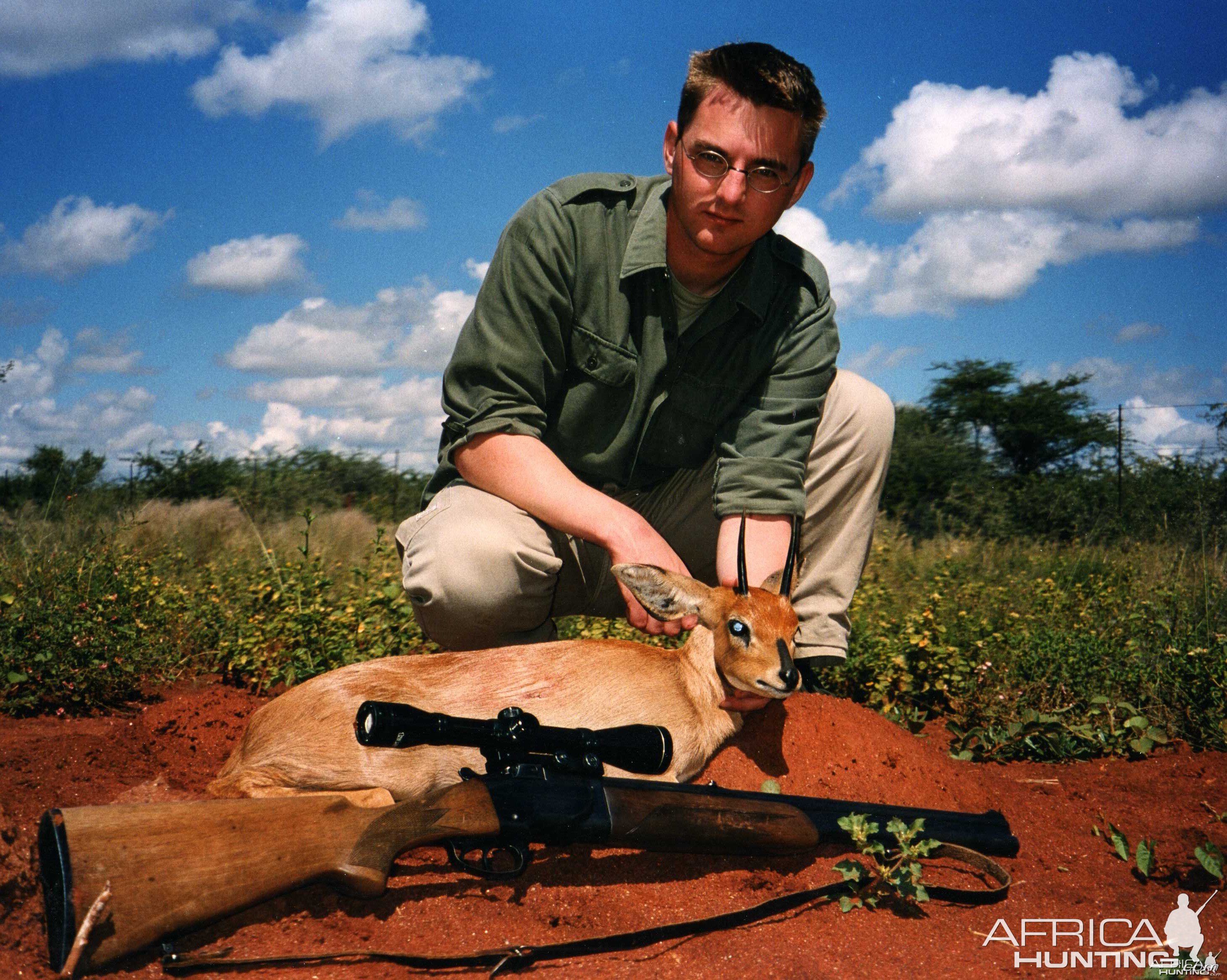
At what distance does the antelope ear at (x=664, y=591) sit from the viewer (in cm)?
375

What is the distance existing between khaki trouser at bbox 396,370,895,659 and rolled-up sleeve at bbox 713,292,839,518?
235 millimetres

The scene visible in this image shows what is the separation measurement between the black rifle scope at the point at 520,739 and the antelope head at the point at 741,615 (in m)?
0.50

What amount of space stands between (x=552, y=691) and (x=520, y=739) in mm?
731

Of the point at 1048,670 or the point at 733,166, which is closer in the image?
the point at 733,166

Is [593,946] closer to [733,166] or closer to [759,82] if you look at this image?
[733,166]

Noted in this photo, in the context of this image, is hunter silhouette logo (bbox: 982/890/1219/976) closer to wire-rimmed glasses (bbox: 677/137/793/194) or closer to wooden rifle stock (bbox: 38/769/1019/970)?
wooden rifle stock (bbox: 38/769/1019/970)

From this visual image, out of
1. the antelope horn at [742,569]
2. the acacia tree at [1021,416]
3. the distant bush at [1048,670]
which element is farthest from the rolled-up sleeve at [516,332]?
the acacia tree at [1021,416]

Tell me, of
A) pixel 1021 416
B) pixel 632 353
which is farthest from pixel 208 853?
pixel 1021 416

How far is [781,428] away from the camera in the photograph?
15.4ft

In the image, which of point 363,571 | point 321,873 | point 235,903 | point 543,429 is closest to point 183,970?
Result: point 235,903

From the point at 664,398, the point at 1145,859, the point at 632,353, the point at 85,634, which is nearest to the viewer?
the point at 1145,859

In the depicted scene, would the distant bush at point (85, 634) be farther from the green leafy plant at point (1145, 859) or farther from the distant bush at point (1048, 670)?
the green leafy plant at point (1145, 859)

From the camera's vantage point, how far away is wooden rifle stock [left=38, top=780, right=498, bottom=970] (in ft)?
7.72

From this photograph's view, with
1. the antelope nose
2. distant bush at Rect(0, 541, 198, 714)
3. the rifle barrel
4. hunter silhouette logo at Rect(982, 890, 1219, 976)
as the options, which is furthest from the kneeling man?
distant bush at Rect(0, 541, 198, 714)
